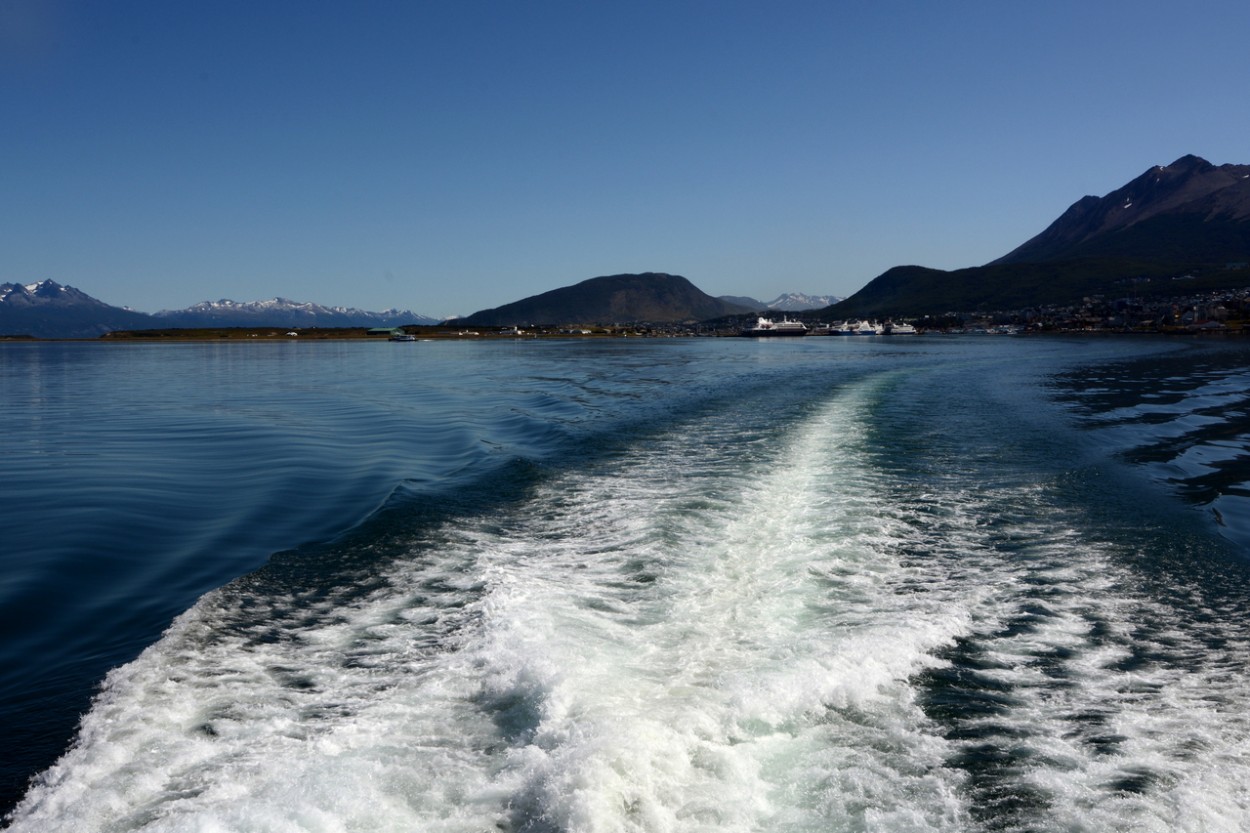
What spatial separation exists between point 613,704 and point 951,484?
7.62 metres

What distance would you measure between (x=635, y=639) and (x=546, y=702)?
1.18 metres

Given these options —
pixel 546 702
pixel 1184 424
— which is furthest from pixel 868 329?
pixel 546 702

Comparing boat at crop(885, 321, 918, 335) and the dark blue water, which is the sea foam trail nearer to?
the dark blue water

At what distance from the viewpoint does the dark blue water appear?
353 cm

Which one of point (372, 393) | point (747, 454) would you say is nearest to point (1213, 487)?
point (747, 454)

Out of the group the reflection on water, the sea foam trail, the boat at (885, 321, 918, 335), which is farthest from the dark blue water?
the boat at (885, 321, 918, 335)

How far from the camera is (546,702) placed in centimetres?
433

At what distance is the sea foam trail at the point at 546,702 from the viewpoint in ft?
11.2

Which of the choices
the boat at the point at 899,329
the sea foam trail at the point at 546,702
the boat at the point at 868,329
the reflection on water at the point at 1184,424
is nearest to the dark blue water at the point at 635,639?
the sea foam trail at the point at 546,702

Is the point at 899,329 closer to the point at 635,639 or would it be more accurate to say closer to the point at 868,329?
the point at 868,329

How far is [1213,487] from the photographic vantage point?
1025 centimetres

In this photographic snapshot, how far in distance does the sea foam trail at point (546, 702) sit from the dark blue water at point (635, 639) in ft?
0.08

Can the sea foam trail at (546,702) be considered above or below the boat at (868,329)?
below

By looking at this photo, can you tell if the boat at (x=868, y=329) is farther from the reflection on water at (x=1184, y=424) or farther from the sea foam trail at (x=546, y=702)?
the sea foam trail at (x=546, y=702)
